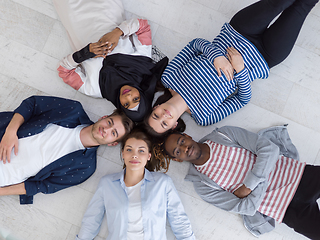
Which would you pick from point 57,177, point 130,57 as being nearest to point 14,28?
point 130,57

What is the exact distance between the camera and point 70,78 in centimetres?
192

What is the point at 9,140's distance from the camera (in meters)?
1.76

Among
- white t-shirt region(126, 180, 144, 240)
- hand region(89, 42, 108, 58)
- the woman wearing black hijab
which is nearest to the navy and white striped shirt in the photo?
the woman wearing black hijab

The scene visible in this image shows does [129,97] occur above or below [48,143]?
above

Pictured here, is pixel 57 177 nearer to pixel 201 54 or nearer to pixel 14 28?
pixel 14 28

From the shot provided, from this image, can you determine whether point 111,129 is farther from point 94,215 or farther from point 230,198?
point 230,198

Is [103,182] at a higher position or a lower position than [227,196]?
lower

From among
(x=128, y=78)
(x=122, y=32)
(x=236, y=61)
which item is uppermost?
(x=236, y=61)

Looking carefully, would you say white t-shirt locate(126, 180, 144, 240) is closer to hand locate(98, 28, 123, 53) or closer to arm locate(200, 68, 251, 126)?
arm locate(200, 68, 251, 126)

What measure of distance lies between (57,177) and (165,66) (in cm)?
132

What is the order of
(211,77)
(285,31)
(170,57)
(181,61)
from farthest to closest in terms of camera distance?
1. (170,57)
2. (181,61)
3. (211,77)
4. (285,31)

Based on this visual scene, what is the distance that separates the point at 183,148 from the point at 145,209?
1.84ft

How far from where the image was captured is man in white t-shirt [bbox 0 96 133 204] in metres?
1.79

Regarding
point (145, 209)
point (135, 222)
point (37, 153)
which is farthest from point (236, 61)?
point (37, 153)
